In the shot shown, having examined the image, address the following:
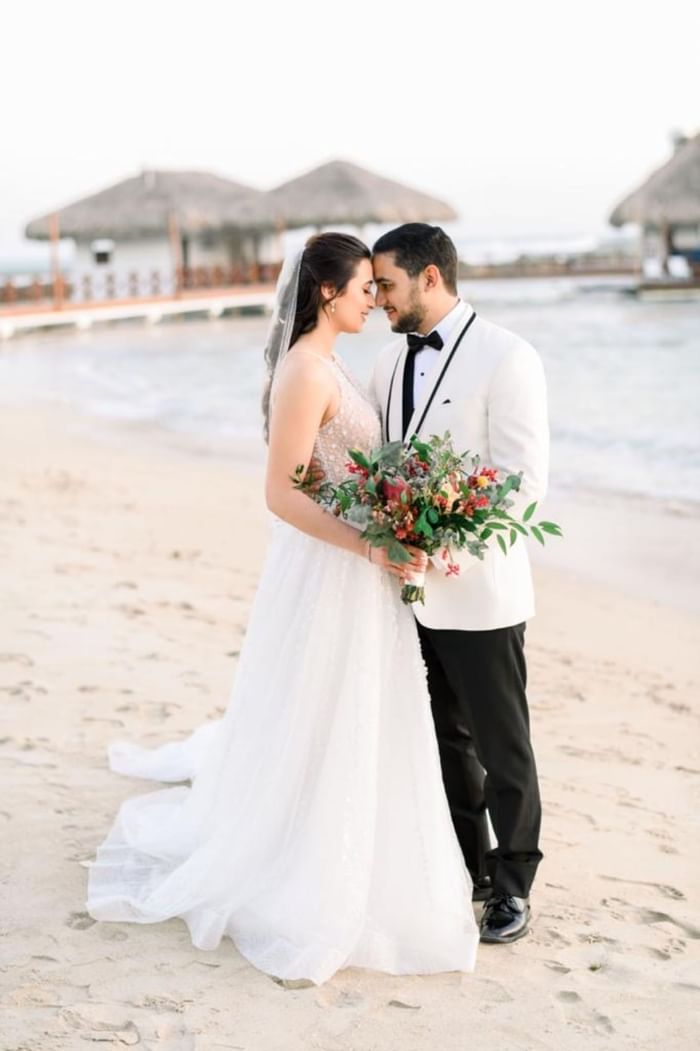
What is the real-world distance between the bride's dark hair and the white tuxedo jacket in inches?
10.0

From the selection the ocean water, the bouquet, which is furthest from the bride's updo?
the ocean water

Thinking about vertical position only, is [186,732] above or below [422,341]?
below

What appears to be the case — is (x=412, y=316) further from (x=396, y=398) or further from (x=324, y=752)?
(x=324, y=752)

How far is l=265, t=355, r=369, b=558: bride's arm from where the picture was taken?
9.72ft

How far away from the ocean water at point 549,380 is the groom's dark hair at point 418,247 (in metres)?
7.36

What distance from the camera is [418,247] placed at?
2.90 meters

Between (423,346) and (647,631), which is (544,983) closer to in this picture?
(423,346)

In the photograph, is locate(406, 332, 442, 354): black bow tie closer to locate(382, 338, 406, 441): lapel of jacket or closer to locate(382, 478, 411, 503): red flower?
locate(382, 338, 406, 441): lapel of jacket

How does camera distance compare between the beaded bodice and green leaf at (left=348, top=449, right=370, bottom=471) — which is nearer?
green leaf at (left=348, top=449, right=370, bottom=471)

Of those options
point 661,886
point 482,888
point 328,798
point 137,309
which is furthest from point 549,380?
point 328,798

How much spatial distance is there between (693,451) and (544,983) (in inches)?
392

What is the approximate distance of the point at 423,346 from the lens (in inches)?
119

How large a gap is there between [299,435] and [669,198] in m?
33.4

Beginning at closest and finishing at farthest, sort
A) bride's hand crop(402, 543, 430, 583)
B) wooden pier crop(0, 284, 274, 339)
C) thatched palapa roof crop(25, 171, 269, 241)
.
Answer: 1. bride's hand crop(402, 543, 430, 583)
2. wooden pier crop(0, 284, 274, 339)
3. thatched palapa roof crop(25, 171, 269, 241)
